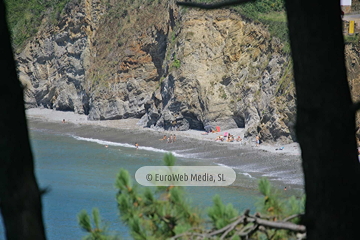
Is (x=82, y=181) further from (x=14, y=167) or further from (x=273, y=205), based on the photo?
(x=14, y=167)

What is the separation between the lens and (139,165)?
102 ft

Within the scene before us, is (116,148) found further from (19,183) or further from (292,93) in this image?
(19,183)

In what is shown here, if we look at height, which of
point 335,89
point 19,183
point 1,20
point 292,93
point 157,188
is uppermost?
point 1,20

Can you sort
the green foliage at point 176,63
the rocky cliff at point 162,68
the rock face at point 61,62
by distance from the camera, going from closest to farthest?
the rocky cliff at point 162,68
the green foliage at point 176,63
the rock face at point 61,62

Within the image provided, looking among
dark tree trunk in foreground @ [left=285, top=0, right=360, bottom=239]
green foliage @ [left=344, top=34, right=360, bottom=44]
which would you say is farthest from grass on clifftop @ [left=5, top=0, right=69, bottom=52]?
dark tree trunk in foreground @ [left=285, top=0, right=360, bottom=239]

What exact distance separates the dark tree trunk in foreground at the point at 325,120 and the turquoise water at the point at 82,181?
11569mm

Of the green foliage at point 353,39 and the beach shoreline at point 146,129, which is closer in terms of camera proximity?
the green foliage at point 353,39

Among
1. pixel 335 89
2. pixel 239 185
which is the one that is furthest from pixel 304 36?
pixel 239 185

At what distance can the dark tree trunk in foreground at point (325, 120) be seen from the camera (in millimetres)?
2693

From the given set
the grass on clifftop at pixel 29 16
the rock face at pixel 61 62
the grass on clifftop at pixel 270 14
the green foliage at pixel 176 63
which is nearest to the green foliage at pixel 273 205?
the grass on clifftop at pixel 270 14

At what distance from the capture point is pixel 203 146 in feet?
113

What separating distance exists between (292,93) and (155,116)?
14665 millimetres

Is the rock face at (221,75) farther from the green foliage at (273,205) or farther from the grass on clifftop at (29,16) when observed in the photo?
the green foliage at (273,205)

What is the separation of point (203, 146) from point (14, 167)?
31762 mm
